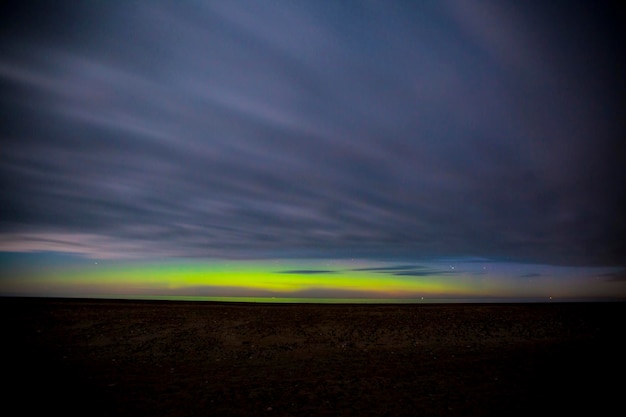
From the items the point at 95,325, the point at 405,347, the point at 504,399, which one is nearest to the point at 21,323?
the point at 95,325

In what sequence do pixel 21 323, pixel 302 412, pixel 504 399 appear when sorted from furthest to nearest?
pixel 21 323, pixel 504 399, pixel 302 412

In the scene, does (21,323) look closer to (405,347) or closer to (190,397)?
(190,397)

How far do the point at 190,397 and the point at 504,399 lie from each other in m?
10.5

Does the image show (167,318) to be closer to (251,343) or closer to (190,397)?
(251,343)

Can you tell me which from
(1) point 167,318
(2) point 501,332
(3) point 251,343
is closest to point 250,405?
(3) point 251,343

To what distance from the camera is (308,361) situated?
1719cm

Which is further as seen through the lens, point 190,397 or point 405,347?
point 405,347

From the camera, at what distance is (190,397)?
11.8m

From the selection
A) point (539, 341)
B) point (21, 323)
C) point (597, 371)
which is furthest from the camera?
point (21, 323)

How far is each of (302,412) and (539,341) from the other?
62.8 ft

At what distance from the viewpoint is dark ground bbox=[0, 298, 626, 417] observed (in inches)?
431

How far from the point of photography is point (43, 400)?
11.0m

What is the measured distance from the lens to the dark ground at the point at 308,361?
1095 centimetres

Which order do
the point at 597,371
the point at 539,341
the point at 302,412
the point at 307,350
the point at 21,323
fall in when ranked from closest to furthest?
the point at 302,412 → the point at 597,371 → the point at 307,350 → the point at 539,341 → the point at 21,323
